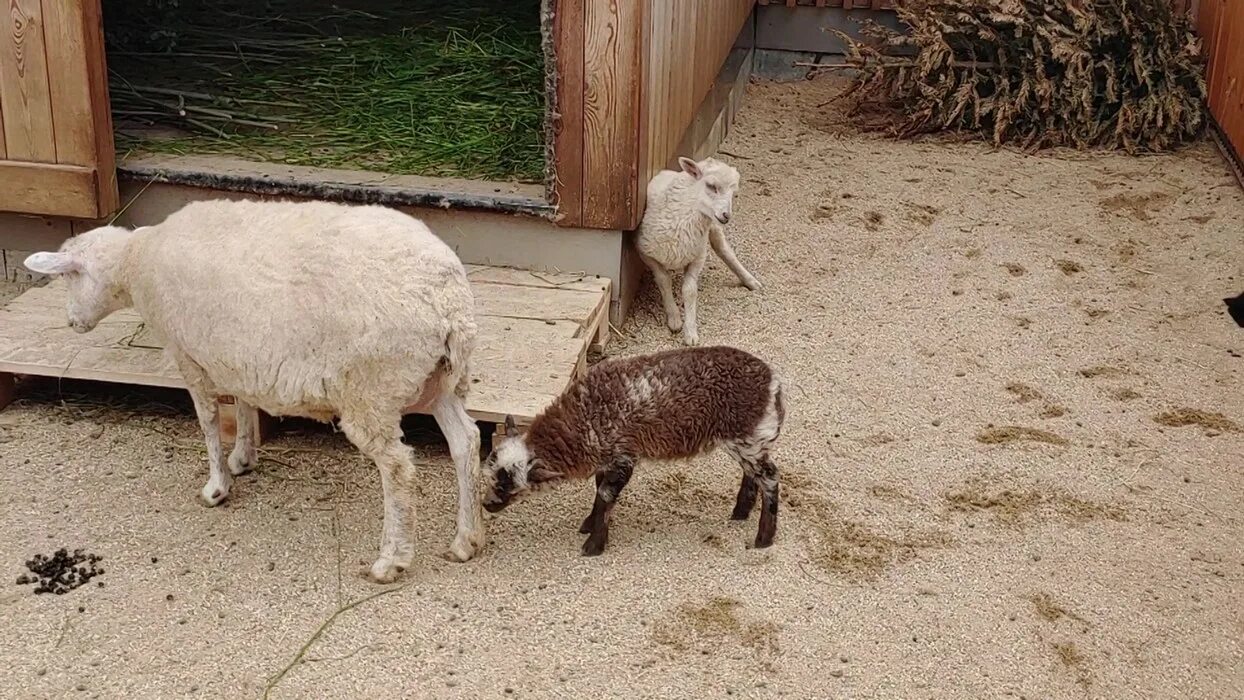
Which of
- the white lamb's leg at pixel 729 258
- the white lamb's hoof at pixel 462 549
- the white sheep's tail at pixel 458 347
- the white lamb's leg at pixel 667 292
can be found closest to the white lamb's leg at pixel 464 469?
the white lamb's hoof at pixel 462 549

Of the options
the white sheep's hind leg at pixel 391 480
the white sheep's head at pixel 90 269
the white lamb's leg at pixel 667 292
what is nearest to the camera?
the white sheep's hind leg at pixel 391 480

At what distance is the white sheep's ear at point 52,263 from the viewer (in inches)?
195

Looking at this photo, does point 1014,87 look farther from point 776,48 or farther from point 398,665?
point 398,665

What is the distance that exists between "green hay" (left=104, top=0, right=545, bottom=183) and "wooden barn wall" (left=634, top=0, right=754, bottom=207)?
64 centimetres

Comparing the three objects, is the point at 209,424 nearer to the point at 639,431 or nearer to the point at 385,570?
the point at 385,570

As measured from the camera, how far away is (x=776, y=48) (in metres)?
11.4

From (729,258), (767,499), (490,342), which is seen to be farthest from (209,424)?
(729,258)

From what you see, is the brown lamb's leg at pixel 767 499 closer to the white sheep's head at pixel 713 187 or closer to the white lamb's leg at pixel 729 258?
the white sheep's head at pixel 713 187

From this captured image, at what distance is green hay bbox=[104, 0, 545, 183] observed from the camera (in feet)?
23.1

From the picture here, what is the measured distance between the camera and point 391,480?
454cm

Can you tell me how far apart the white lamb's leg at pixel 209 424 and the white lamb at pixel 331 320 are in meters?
0.01

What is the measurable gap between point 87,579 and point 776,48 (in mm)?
8208

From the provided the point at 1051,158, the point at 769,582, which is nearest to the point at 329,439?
the point at 769,582

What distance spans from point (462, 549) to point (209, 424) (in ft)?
3.61
